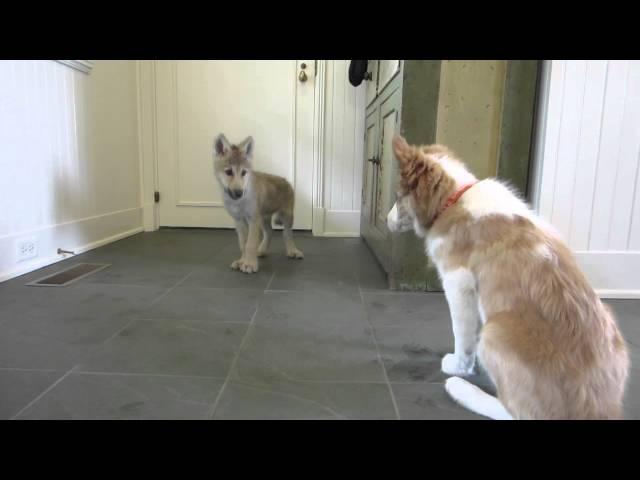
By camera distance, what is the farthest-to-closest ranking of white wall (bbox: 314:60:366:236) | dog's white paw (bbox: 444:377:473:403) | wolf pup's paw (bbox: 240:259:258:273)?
white wall (bbox: 314:60:366:236), wolf pup's paw (bbox: 240:259:258:273), dog's white paw (bbox: 444:377:473:403)

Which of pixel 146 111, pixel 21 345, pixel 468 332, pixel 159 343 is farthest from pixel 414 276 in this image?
pixel 146 111

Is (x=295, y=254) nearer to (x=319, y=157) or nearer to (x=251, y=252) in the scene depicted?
(x=251, y=252)

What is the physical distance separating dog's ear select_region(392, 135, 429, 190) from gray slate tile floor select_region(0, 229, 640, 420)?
2.35ft

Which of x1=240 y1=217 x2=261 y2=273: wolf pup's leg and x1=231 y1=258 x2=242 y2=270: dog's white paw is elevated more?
x1=240 y1=217 x2=261 y2=273: wolf pup's leg

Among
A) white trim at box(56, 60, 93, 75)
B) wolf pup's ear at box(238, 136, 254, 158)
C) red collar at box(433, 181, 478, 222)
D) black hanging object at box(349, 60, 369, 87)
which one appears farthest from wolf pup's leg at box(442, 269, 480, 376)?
white trim at box(56, 60, 93, 75)

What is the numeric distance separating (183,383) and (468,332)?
0.97 meters

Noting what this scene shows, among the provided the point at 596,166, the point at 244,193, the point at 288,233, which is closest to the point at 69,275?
the point at 244,193

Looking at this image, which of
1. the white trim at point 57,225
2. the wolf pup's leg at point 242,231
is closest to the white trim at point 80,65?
the white trim at point 57,225

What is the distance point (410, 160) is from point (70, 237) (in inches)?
112

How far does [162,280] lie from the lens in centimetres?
254

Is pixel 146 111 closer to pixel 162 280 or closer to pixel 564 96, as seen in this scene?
pixel 162 280

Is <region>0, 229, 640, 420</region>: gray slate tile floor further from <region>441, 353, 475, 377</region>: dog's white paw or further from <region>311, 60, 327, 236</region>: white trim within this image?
<region>311, 60, 327, 236</region>: white trim

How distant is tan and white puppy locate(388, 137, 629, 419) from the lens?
0.94 metres

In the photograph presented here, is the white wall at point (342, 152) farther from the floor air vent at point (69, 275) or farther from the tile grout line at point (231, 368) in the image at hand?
the tile grout line at point (231, 368)
